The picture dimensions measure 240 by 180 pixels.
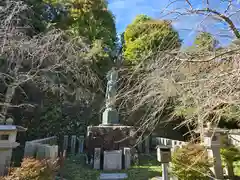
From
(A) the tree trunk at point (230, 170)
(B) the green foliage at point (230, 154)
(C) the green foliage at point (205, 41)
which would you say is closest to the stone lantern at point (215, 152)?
(B) the green foliage at point (230, 154)

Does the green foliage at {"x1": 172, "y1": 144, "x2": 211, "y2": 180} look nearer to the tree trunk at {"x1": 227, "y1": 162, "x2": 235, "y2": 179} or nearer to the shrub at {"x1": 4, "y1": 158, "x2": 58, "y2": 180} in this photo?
the tree trunk at {"x1": 227, "y1": 162, "x2": 235, "y2": 179}

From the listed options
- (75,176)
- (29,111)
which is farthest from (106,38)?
(75,176)

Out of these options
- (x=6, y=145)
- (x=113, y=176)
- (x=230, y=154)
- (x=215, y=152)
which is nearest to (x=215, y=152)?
(x=215, y=152)

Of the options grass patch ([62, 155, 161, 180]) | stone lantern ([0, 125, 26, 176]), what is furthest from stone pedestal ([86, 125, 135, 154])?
stone lantern ([0, 125, 26, 176])

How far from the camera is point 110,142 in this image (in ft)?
20.6

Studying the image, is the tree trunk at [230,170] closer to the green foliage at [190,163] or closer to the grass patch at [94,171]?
the green foliage at [190,163]

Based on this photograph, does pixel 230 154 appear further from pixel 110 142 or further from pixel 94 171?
pixel 110 142

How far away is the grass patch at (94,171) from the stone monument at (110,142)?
11.8 inches

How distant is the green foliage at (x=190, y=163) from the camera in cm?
312

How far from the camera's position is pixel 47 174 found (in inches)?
110

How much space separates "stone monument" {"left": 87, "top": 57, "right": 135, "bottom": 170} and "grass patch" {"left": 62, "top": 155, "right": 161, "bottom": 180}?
Result: 30cm

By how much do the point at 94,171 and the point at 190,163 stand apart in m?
2.72

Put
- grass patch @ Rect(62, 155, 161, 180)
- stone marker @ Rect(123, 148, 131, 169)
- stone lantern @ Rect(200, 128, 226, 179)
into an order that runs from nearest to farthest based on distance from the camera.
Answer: stone lantern @ Rect(200, 128, 226, 179)
grass patch @ Rect(62, 155, 161, 180)
stone marker @ Rect(123, 148, 131, 169)

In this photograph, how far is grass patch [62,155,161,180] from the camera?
4457 millimetres
